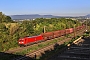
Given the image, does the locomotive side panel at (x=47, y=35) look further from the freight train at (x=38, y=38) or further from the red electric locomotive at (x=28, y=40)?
the red electric locomotive at (x=28, y=40)

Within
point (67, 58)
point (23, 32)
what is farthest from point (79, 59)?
point (23, 32)

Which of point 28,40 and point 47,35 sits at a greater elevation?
point 28,40

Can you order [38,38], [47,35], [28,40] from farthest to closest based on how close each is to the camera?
[47,35] < [38,38] < [28,40]

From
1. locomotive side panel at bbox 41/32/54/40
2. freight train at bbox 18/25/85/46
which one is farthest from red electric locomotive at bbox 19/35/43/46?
locomotive side panel at bbox 41/32/54/40

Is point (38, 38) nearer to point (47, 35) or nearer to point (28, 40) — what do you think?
point (28, 40)

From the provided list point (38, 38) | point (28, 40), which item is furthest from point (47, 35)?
point (28, 40)

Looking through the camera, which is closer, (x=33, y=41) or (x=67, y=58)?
(x=67, y=58)

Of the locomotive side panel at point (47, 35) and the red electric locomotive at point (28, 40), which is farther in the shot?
the locomotive side panel at point (47, 35)

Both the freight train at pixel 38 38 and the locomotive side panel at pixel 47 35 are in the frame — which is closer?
the freight train at pixel 38 38

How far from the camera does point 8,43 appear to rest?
3422 centimetres

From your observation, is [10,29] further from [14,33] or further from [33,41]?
[33,41]

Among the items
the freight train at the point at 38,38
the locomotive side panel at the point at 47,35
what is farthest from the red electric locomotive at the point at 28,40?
the locomotive side panel at the point at 47,35

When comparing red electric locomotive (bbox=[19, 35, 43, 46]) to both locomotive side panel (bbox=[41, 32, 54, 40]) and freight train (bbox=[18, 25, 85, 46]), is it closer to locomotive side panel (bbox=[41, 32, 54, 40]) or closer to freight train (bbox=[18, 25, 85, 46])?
freight train (bbox=[18, 25, 85, 46])

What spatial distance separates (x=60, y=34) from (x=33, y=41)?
57.0 ft
